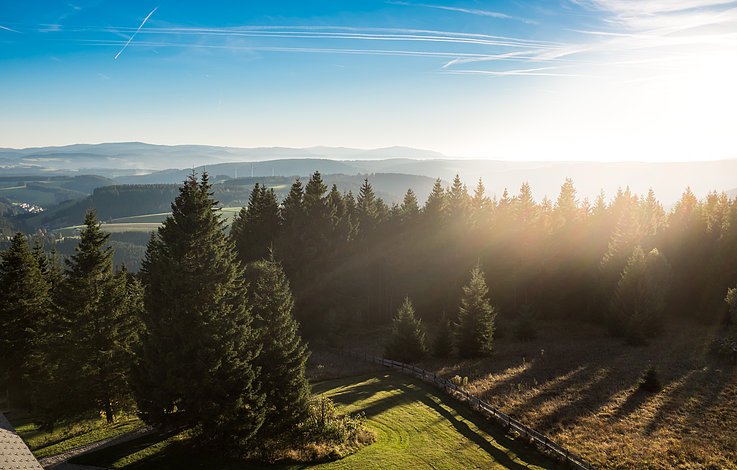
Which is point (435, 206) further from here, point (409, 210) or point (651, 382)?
point (651, 382)

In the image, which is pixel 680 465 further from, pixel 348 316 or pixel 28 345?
pixel 28 345

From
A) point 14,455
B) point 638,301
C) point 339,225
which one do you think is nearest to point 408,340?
point 339,225

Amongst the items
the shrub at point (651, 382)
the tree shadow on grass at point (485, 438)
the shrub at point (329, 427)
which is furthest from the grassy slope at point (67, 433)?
the shrub at point (651, 382)

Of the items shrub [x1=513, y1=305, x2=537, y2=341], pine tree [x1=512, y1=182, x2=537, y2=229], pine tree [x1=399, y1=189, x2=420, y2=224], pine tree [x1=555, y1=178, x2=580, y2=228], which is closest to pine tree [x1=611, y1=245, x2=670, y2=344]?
shrub [x1=513, y1=305, x2=537, y2=341]

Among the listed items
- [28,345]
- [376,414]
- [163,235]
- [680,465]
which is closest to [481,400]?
[376,414]

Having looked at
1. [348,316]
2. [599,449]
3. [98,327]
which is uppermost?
[98,327]
